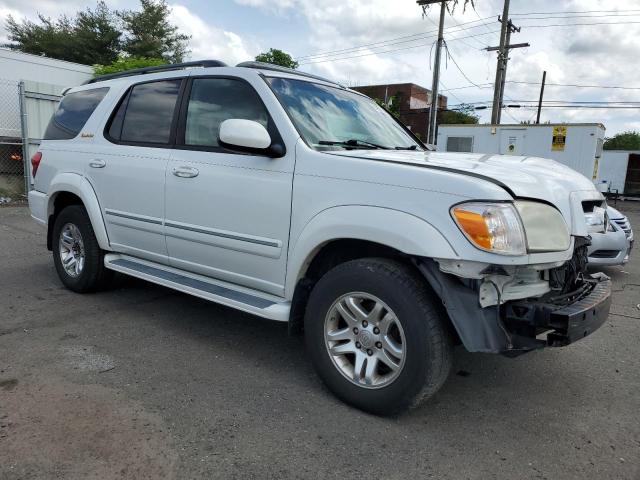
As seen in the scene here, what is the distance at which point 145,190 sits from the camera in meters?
4.05

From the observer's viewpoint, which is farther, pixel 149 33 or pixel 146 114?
pixel 149 33

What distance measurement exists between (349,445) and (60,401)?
1650 mm

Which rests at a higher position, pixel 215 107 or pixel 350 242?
pixel 215 107

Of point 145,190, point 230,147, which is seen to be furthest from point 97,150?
point 230,147

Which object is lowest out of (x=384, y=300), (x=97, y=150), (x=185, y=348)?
(x=185, y=348)

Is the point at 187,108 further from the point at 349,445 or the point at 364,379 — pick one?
the point at 349,445

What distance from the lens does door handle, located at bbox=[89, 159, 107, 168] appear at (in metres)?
4.42

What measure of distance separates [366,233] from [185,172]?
1.61 meters

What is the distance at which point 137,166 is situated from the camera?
4109 mm

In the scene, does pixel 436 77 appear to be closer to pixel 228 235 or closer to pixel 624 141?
pixel 228 235

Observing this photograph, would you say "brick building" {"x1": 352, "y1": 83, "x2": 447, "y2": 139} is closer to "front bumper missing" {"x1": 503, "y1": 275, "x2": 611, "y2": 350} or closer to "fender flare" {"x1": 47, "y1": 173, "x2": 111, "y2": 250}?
"fender flare" {"x1": 47, "y1": 173, "x2": 111, "y2": 250}

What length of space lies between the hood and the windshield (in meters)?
0.25

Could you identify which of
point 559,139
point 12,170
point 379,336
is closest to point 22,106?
point 12,170

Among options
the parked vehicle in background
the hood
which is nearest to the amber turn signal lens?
the hood
